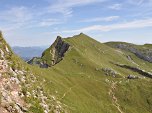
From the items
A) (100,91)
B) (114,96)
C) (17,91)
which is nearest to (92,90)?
(100,91)

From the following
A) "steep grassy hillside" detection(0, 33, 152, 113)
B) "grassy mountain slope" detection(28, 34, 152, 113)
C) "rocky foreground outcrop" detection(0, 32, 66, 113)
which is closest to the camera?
"rocky foreground outcrop" detection(0, 32, 66, 113)

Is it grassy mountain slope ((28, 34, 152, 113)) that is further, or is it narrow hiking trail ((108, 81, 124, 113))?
narrow hiking trail ((108, 81, 124, 113))

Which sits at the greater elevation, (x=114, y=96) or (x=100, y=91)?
(x=100, y=91)

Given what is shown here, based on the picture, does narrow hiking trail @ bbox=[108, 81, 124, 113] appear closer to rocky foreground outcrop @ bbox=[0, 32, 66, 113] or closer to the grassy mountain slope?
the grassy mountain slope

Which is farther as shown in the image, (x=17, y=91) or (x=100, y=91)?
(x=100, y=91)

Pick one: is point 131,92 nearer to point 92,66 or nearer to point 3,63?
point 92,66

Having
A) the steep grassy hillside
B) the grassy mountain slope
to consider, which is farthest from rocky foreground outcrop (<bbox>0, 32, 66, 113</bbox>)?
the grassy mountain slope

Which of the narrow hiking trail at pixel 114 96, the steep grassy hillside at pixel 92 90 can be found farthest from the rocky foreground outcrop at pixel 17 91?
the narrow hiking trail at pixel 114 96

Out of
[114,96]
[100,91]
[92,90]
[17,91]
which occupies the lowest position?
[114,96]

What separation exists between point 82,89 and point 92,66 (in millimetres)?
59816

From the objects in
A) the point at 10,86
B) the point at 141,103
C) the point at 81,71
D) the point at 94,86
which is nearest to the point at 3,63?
the point at 10,86

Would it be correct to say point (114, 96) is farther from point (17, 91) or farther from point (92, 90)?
point (17, 91)

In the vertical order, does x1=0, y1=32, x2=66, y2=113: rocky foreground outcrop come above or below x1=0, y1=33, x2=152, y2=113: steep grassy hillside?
above

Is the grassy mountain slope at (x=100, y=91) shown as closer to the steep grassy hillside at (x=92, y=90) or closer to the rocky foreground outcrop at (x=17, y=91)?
the steep grassy hillside at (x=92, y=90)
